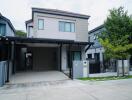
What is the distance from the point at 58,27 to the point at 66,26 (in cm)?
105

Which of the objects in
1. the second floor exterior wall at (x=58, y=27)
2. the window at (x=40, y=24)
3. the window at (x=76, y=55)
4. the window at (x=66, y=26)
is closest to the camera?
the second floor exterior wall at (x=58, y=27)

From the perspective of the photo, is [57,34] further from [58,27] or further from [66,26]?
[66,26]

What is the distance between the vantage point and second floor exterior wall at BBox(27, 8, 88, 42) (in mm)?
17641

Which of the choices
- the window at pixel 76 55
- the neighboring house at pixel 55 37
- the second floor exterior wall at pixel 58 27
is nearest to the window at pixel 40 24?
the neighboring house at pixel 55 37

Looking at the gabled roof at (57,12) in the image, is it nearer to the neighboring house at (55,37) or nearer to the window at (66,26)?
the neighboring house at (55,37)

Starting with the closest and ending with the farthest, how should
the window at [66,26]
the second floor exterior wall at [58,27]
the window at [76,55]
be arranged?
1. the second floor exterior wall at [58,27]
2. the window at [66,26]
3. the window at [76,55]

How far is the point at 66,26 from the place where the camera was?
62.3 feet

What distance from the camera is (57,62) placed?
754 inches

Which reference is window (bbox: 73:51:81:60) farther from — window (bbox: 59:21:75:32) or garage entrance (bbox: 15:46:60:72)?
window (bbox: 59:21:75:32)

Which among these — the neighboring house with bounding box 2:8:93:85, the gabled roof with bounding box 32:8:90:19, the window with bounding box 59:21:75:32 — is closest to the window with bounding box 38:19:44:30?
the neighboring house with bounding box 2:8:93:85

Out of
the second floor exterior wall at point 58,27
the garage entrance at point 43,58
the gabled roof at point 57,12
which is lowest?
the garage entrance at point 43,58

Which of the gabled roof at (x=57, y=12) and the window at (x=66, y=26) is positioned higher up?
the gabled roof at (x=57, y=12)

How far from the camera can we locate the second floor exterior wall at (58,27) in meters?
17.6

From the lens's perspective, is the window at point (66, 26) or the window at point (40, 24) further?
the window at point (66, 26)
